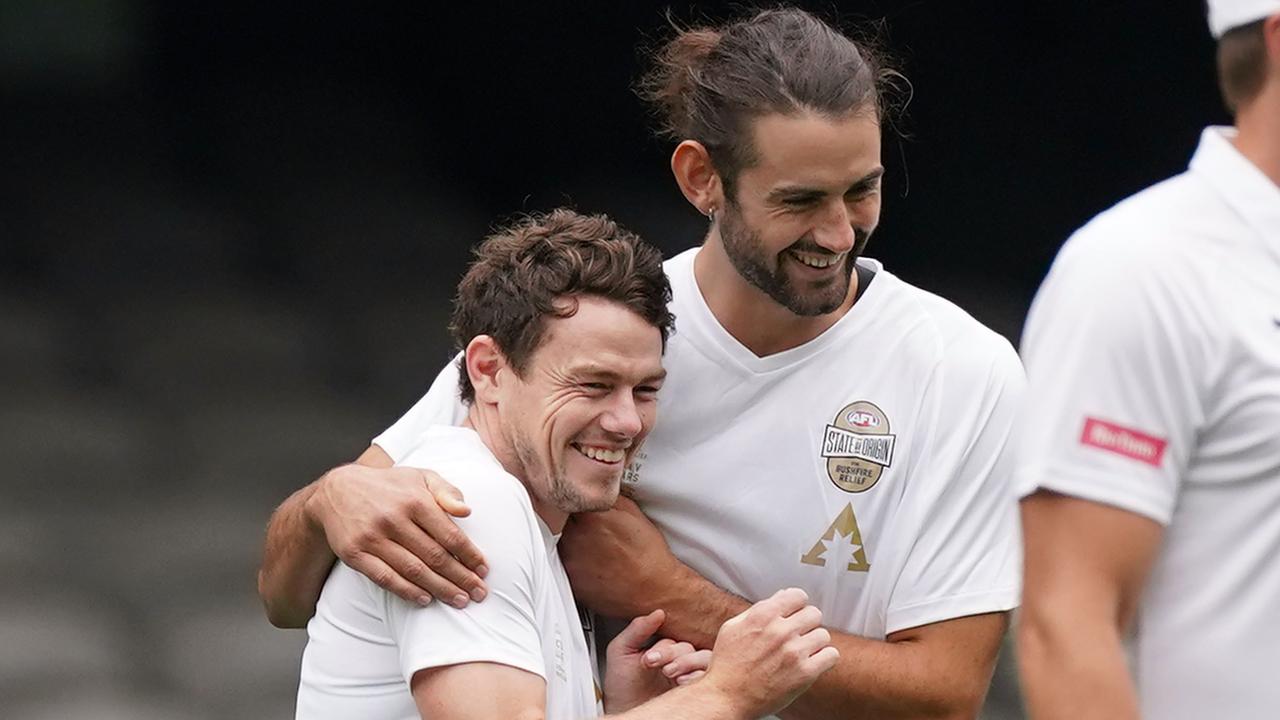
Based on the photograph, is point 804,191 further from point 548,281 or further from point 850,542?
point 850,542

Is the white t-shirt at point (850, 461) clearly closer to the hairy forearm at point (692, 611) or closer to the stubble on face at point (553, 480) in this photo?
the hairy forearm at point (692, 611)

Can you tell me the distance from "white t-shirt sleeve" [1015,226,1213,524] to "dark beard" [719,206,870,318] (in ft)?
2.92

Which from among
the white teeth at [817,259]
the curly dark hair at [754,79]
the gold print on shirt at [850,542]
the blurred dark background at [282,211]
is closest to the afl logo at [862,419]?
the gold print on shirt at [850,542]

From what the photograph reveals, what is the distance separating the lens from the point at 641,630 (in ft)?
8.85

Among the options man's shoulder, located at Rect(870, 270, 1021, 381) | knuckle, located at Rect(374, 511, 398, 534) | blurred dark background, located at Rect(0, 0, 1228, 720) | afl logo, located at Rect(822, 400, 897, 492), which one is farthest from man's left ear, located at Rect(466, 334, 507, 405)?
blurred dark background, located at Rect(0, 0, 1228, 720)

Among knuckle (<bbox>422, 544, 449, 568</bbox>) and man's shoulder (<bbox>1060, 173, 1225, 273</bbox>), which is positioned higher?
knuckle (<bbox>422, 544, 449, 568</bbox>)

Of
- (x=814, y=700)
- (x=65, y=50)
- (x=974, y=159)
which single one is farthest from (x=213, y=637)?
(x=814, y=700)

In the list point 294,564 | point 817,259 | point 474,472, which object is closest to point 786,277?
point 817,259

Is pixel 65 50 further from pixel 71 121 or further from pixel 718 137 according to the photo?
pixel 718 137

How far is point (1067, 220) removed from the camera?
7.47 m

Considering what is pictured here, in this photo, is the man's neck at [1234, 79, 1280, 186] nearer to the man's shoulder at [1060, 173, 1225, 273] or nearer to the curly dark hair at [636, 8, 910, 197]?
the man's shoulder at [1060, 173, 1225, 273]

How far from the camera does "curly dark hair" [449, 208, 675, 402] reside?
2.55 m

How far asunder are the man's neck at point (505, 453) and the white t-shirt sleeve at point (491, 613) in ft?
0.39

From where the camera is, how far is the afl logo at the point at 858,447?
107 inches
